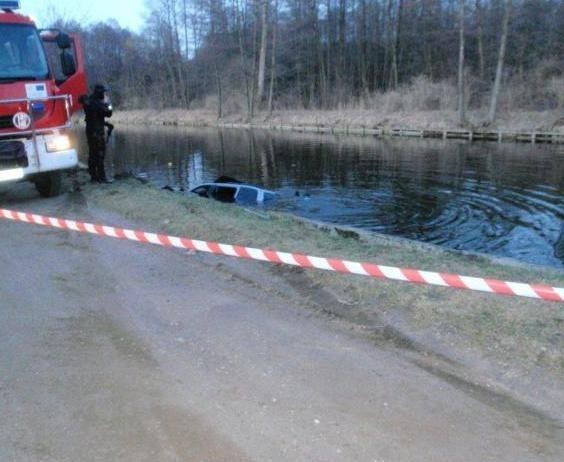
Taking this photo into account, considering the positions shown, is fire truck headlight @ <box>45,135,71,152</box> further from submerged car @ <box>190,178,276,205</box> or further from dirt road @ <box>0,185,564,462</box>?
submerged car @ <box>190,178,276,205</box>

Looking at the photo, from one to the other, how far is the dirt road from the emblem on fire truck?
484 cm

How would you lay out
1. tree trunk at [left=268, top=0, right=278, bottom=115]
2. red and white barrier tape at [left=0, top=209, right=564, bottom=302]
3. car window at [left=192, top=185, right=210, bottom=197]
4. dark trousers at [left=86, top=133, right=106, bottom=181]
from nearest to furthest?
red and white barrier tape at [left=0, top=209, right=564, bottom=302]
dark trousers at [left=86, top=133, right=106, bottom=181]
car window at [left=192, top=185, right=210, bottom=197]
tree trunk at [left=268, top=0, right=278, bottom=115]

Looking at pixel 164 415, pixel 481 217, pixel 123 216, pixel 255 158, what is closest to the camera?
pixel 164 415

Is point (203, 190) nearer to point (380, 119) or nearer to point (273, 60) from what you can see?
point (380, 119)

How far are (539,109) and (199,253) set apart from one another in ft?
115

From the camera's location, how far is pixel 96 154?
1366cm

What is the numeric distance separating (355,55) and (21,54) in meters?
50.4

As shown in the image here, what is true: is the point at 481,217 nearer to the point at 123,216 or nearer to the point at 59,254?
the point at 123,216

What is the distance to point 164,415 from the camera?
372cm

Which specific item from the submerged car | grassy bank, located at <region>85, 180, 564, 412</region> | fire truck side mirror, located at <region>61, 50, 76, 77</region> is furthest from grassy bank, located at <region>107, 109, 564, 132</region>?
fire truck side mirror, located at <region>61, 50, 76, 77</region>

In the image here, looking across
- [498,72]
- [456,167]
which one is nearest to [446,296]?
[456,167]

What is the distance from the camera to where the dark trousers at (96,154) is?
43.6 ft

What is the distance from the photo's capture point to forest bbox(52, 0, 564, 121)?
40.0 m

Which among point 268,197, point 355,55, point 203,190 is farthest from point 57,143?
point 355,55
